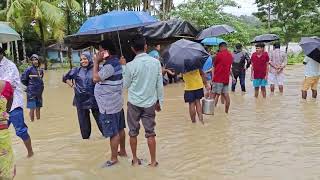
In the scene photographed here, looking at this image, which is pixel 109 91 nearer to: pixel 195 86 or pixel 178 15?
pixel 195 86

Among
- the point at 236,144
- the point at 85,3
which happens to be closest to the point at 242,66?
the point at 236,144

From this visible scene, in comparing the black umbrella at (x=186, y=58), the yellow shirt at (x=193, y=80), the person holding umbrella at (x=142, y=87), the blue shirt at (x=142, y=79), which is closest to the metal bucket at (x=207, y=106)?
the yellow shirt at (x=193, y=80)

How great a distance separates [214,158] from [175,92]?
8.37m

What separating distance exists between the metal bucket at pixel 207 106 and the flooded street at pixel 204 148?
0.24 m

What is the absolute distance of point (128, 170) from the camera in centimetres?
581

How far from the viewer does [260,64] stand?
462 inches

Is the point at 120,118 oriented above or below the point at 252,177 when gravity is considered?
above

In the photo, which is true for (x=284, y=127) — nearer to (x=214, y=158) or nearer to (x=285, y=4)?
(x=214, y=158)

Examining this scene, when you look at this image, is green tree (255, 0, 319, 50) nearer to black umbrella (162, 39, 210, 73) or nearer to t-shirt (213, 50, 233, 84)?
t-shirt (213, 50, 233, 84)

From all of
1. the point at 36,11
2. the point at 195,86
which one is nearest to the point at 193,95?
the point at 195,86

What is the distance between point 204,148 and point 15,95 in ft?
9.40

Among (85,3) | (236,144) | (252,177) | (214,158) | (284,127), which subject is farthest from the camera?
(85,3)

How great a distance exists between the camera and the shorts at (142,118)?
5.73m

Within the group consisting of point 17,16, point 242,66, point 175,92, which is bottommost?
point 175,92
